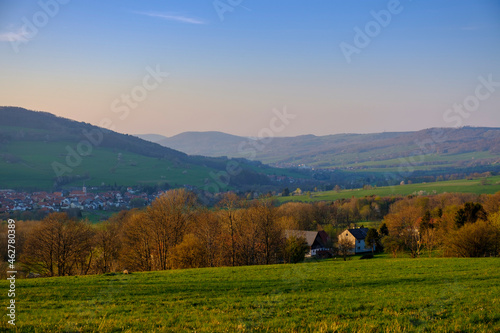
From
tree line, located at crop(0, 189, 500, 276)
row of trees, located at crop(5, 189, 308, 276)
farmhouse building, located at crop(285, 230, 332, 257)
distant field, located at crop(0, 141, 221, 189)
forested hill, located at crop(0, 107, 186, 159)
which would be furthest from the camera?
forested hill, located at crop(0, 107, 186, 159)

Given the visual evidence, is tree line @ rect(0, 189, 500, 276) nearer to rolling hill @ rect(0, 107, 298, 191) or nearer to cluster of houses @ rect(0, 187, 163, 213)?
cluster of houses @ rect(0, 187, 163, 213)

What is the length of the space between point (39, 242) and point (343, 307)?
115 feet

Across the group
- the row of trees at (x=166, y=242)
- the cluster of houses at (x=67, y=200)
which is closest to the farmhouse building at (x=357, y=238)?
the row of trees at (x=166, y=242)

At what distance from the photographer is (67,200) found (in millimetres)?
96500

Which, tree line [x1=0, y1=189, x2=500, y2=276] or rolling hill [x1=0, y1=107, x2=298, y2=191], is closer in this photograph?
tree line [x1=0, y1=189, x2=500, y2=276]

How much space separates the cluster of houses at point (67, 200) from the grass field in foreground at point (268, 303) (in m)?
73.6

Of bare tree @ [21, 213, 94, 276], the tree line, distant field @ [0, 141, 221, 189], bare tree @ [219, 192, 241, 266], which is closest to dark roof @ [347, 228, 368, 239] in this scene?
the tree line

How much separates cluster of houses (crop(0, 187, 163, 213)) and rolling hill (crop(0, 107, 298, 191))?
12.4m

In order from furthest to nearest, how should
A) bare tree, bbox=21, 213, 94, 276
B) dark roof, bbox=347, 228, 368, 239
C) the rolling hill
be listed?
1. the rolling hill
2. dark roof, bbox=347, 228, 368, 239
3. bare tree, bbox=21, 213, 94, 276

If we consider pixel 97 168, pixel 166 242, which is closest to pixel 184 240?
pixel 166 242

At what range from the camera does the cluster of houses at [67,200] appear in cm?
8435

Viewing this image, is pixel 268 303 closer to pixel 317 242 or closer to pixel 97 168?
pixel 317 242

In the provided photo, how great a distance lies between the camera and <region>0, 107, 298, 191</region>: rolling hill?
123 m

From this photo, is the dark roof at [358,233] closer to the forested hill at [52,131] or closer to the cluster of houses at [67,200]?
the cluster of houses at [67,200]
